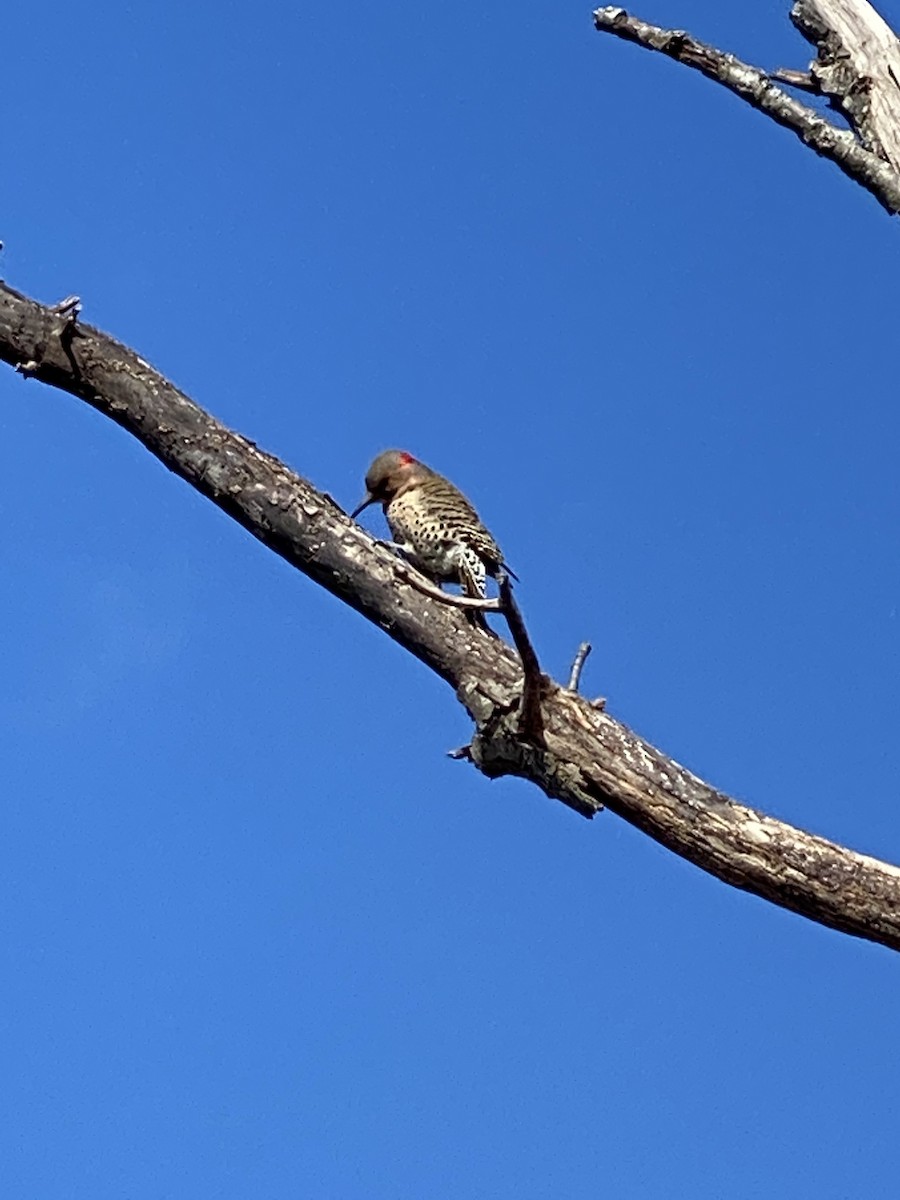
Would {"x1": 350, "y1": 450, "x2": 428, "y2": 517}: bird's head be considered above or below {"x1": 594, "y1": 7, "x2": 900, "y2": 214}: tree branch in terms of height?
above

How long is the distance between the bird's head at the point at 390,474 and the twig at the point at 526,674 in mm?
4876

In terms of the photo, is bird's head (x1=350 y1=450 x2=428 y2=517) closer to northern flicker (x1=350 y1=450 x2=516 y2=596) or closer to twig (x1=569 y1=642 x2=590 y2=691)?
northern flicker (x1=350 y1=450 x2=516 y2=596)

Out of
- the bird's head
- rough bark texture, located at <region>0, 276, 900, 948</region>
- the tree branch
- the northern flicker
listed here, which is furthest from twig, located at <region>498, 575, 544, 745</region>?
the bird's head

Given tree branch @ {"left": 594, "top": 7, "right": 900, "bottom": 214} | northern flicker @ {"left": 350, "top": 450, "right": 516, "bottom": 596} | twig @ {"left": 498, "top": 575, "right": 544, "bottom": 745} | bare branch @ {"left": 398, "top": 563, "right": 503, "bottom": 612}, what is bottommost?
twig @ {"left": 498, "top": 575, "right": 544, "bottom": 745}

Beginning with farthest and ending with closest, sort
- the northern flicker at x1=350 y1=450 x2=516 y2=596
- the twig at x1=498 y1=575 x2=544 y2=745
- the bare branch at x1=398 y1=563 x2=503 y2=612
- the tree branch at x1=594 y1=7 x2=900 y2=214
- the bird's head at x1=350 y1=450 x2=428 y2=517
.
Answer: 1. the bird's head at x1=350 y1=450 x2=428 y2=517
2. the northern flicker at x1=350 y1=450 x2=516 y2=596
3. the tree branch at x1=594 y1=7 x2=900 y2=214
4. the bare branch at x1=398 y1=563 x2=503 y2=612
5. the twig at x1=498 y1=575 x2=544 y2=745

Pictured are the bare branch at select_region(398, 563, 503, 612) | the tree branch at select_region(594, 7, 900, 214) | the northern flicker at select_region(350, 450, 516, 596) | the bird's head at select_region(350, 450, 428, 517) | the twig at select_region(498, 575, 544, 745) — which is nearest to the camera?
the twig at select_region(498, 575, 544, 745)

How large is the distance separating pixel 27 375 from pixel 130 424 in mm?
334

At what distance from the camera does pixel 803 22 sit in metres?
5.61

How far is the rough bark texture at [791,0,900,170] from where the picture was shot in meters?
5.38

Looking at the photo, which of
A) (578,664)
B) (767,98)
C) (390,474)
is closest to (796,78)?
(767,98)

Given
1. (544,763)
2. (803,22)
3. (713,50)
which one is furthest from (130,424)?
(803,22)

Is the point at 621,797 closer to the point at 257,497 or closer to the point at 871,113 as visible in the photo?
the point at 257,497

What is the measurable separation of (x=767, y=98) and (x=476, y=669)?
236 cm

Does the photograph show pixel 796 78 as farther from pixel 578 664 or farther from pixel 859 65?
pixel 578 664
